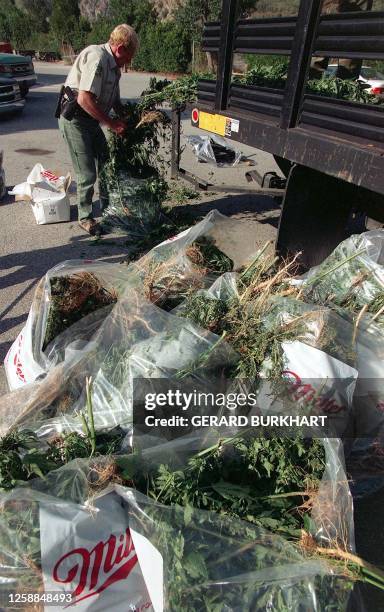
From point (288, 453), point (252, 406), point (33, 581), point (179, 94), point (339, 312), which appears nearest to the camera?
point (33, 581)

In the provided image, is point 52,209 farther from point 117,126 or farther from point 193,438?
point 193,438

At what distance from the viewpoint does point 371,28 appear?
226 centimetres

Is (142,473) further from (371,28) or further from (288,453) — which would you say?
(371,28)

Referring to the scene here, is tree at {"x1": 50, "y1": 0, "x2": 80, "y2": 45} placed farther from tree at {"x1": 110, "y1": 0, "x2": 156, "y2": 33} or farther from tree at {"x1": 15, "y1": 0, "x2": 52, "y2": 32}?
tree at {"x1": 15, "y1": 0, "x2": 52, "y2": 32}

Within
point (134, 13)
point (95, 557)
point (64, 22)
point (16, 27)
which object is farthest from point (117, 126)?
point (16, 27)

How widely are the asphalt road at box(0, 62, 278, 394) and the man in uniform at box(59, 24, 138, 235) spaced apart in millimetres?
394

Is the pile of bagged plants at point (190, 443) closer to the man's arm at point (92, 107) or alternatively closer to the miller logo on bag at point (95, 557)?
the miller logo on bag at point (95, 557)

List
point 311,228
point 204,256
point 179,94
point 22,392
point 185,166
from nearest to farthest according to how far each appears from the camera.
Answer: point 22,392
point 204,256
point 311,228
point 179,94
point 185,166

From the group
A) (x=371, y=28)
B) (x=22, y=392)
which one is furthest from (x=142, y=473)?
(x=371, y=28)

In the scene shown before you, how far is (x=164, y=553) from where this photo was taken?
1.33m

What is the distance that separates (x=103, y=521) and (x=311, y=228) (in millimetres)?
2871

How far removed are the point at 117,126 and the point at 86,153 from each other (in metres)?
0.40

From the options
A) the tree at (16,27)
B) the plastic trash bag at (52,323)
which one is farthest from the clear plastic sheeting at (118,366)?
the tree at (16,27)

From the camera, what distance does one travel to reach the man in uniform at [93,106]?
380 centimetres
